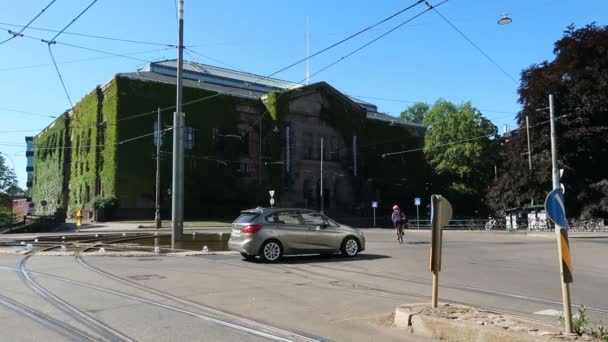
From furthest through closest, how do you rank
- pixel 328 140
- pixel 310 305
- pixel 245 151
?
1. pixel 328 140
2. pixel 245 151
3. pixel 310 305

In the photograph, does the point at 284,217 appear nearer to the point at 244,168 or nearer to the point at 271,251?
the point at 271,251

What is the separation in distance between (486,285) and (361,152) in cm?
6014

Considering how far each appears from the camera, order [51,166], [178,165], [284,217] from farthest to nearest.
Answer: [51,166], [178,165], [284,217]

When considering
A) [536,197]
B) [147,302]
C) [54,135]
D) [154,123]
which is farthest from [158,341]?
[54,135]

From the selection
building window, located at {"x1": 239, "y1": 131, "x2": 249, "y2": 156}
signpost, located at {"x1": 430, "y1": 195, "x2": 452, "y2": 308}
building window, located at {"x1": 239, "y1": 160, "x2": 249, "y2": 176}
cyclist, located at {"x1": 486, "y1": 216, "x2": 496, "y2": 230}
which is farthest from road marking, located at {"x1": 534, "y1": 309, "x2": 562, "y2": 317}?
building window, located at {"x1": 239, "y1": 131, "x2": 249, "y2": 156}

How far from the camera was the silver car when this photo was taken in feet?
47.8

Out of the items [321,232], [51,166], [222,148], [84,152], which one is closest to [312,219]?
[321,232]

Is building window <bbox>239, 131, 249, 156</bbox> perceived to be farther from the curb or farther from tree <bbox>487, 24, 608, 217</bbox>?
the curb

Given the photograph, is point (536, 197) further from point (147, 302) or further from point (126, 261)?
point (147, 302)

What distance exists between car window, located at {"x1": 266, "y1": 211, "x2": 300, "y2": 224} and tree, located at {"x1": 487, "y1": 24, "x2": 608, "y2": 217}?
29.5 m

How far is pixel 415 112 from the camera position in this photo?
9606cm

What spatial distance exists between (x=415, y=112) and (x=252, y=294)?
296 feet

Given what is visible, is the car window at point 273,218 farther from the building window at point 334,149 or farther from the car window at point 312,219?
the building window at point 334,149

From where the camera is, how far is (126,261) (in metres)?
14.8
